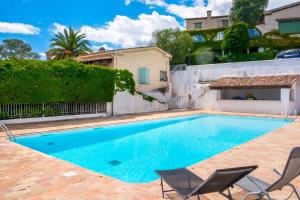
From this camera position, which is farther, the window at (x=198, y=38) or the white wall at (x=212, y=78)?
the window at (x=198, y=38)

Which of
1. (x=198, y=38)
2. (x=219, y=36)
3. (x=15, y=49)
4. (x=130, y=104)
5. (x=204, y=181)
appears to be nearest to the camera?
(x=204, y=181)

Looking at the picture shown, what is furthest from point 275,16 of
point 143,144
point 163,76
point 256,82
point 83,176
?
point 83,176

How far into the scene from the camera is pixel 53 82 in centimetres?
1806

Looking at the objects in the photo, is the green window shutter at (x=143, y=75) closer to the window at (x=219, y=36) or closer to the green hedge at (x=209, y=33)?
the green hedge at (x=209, y=33)

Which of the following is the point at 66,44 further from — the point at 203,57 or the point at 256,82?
the point at 256,82

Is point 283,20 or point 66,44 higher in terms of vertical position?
point 283,20

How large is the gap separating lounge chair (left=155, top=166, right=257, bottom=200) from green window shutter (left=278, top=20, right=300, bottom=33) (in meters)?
41.2

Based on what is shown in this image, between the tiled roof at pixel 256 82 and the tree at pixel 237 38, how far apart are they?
1047 centimetres

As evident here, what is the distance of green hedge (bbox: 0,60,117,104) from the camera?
52.8 ft

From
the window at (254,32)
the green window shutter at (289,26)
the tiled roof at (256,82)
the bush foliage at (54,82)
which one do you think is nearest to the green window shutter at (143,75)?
the bush foliage at (54,82)

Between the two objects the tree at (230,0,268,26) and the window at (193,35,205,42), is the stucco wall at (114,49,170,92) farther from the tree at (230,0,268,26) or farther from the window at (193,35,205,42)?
the tree at (230,0,268,26)

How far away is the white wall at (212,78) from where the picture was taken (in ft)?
79.2

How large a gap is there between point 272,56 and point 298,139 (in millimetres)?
25533

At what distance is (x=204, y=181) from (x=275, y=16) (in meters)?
43.9
